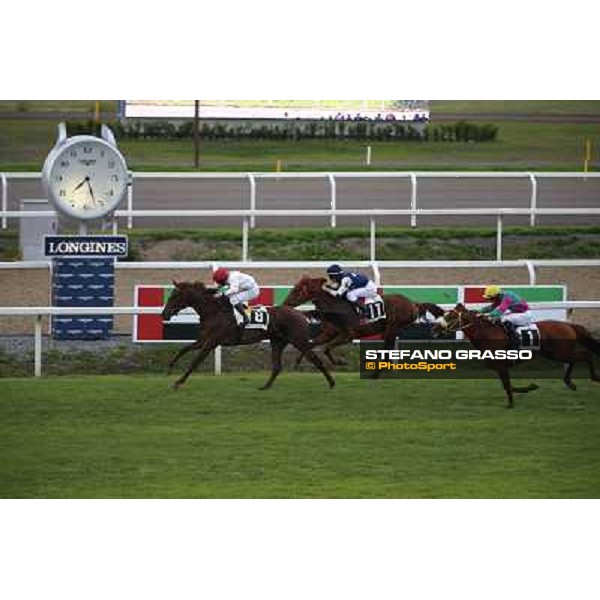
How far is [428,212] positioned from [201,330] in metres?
3.34

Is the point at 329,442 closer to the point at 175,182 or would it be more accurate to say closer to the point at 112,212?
the point at 112,212

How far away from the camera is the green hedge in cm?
1964

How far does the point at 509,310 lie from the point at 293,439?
6.58 ft

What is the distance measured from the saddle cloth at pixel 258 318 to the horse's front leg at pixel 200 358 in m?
0.26

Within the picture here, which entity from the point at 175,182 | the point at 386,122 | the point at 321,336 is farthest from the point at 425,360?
the point at 175,182

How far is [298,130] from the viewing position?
1992cm

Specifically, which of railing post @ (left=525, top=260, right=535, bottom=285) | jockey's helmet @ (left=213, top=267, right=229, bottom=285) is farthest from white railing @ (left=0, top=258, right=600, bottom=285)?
jockey's helmet @ (left=213, top=267, right=229, bottom=285)

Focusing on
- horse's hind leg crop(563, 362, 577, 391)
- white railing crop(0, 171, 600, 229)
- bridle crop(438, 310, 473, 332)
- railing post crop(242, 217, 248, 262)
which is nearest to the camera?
bridle crop(438, 310, 473, 332)

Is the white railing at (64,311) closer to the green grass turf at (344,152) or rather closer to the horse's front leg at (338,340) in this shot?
the horse's front leg at (338,340)

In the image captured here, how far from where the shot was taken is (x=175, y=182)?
845 inches

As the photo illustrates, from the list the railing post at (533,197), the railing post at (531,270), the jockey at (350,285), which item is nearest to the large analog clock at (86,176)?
the jockey at (350,285)

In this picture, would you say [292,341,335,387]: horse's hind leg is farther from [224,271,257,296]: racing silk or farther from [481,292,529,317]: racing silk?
[481,292,529,317]: racing silk

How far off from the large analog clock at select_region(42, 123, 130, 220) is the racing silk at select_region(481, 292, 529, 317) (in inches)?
105

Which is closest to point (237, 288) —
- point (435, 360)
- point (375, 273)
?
point (375, 273)
